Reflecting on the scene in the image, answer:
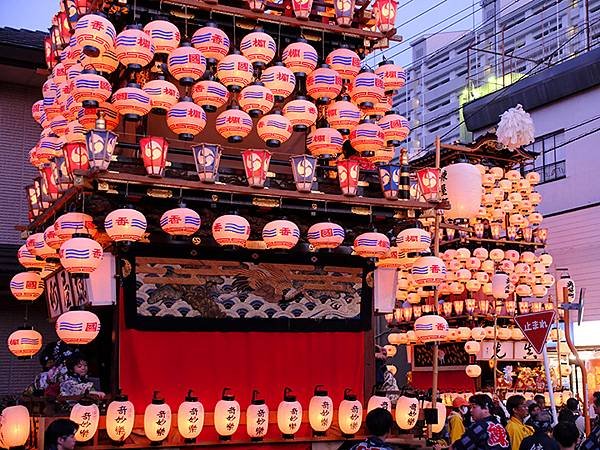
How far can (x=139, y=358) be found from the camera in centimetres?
1322

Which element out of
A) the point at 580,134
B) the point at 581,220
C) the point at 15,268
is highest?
the point at 580,134

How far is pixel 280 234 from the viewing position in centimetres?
1288

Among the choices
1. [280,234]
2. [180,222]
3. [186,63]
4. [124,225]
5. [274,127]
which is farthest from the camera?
[274,127]

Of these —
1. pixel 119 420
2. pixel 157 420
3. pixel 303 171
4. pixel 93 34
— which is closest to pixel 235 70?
pixel 303 171

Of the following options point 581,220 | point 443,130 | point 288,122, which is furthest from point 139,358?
point 443,130

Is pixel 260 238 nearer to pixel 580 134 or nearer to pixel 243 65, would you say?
pixel 243 65

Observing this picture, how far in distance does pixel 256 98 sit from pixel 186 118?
128 centimetres

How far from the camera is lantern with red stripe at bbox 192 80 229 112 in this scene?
1295cm

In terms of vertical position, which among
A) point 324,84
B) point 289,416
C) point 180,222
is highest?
point 324,84

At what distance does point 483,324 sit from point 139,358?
18981 mm

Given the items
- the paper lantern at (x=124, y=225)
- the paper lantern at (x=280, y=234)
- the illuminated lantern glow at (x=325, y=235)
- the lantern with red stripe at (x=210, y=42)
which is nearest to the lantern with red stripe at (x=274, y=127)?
the lantern with red stripe at (x=210, y=42)

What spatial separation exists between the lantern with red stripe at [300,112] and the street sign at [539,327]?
196 inches

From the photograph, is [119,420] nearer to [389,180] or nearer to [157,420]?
[157,420]

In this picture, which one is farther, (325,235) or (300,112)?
(300,112)
